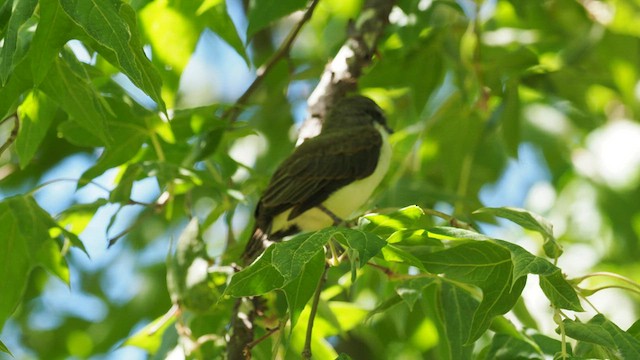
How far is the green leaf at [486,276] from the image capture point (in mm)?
2555

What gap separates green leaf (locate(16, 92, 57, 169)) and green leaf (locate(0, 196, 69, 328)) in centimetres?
13

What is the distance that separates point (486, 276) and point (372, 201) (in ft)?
4.68

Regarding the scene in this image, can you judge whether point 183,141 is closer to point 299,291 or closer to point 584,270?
point 299,291

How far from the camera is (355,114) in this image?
13.9ft

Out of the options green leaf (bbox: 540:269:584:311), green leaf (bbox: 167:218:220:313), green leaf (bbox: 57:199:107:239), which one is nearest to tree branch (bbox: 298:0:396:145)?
green leaf (bbox: 167:218:220:313)

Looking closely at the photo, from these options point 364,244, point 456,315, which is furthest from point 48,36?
point 456,315

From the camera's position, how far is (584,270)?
5238 millimetres

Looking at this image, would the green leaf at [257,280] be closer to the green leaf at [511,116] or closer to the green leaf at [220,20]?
the green leaf at [220,20]

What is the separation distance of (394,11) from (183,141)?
1058 millimetres

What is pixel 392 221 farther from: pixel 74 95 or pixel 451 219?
pixel 74 95

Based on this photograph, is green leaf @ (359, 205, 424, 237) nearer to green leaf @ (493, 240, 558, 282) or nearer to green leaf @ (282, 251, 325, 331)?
green leaf @ (282, 251, 325, 331)

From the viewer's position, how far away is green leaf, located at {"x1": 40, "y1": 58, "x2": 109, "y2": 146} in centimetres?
282

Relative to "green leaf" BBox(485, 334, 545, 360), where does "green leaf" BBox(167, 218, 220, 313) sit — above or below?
above

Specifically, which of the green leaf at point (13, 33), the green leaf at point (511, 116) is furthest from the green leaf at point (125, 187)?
the green leaf at point (511, 116)
